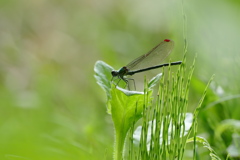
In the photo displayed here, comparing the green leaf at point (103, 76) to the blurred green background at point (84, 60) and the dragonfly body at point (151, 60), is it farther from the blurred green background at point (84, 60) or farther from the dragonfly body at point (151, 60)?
the dragonfly body at point (151, 60)

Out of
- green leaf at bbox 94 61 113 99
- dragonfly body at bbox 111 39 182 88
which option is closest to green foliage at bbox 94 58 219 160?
green leaf at bbox 94 61 113 99

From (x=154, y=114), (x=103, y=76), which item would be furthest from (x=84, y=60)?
(x=154, y=114)

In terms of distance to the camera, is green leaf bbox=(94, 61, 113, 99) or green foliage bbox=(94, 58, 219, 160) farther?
green leaf bbox=(94, 61, 113, 99)

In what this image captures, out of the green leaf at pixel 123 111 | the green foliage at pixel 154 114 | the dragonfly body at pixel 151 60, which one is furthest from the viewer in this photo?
the dragonfly body at pixel 151 60

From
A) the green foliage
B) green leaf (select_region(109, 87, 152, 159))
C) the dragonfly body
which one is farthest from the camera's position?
the dragonfly body

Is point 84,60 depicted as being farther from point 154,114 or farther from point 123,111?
point 154,114

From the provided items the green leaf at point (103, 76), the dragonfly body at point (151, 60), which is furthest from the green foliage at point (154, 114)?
the dragonfly body at point (151, 60)

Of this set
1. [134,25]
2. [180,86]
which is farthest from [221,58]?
[134,25]

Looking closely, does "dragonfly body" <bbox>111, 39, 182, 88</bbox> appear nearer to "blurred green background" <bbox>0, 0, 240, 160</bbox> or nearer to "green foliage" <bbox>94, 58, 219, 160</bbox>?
"blurred green background" <bbox>0, 0, 240, 160</bbox>

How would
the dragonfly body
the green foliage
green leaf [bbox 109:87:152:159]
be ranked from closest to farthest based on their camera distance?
the green foliage → green leaf [bbox 109:87:152:159] → the dragonfly body

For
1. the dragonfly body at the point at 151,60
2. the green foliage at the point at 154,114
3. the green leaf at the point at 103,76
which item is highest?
Result: the dragonfly body at the point at 151,60
